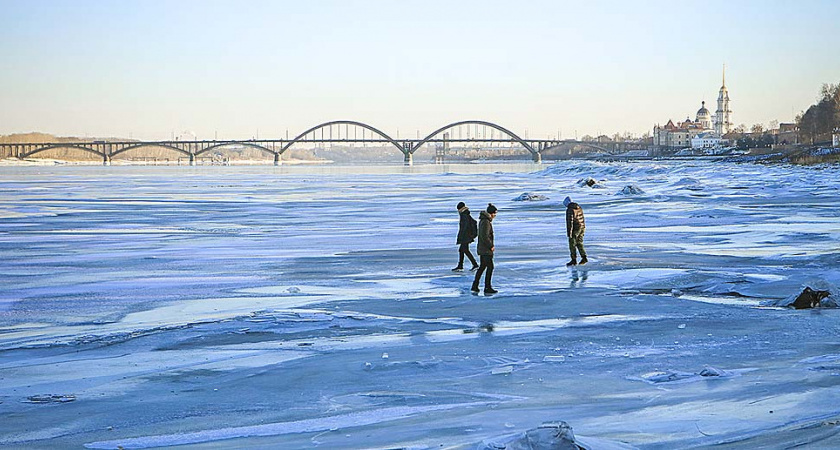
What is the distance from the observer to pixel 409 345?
995 cm

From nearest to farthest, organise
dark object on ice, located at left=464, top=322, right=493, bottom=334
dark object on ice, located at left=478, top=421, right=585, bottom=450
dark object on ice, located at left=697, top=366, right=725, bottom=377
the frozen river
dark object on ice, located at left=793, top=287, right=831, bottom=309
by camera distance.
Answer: dark object on ice, located at left=478, top=421, right=585, bottom=450 < the frozen river < dark object on ice, located at left=697, top=366, right=725, bottom=377 < dark object on ice, located at left=464, top=322, right=493, bottom=334 < dark object on ice, located at left=793, top=287, right=831, bottom=309

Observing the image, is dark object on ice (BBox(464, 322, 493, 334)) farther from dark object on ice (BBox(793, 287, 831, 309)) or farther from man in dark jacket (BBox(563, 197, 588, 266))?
man in dark jacket (BBox(563, 197, 588, 266))

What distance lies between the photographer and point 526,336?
Result: 1043 centimetres

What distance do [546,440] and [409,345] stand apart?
4.00 metres

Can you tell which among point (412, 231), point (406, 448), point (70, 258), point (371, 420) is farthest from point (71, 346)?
point (412, 231)

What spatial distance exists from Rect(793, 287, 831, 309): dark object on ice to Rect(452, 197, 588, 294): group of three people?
3.95m

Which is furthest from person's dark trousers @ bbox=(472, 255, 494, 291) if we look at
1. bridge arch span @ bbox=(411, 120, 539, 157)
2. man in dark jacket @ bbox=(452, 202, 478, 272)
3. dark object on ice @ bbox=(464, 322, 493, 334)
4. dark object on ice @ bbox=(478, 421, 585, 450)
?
bridge arch span @ bbox=(411, 120, 539, 157)

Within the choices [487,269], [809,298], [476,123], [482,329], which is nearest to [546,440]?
[482,329]

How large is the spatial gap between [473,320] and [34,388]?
5061 millimetres

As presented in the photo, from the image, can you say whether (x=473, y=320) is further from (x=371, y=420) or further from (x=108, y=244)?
(x=108, y=244)

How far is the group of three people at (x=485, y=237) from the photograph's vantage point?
45.1 ft

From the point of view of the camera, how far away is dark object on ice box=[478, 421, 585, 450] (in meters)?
6.02

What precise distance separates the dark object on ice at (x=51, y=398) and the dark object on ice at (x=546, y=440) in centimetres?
361

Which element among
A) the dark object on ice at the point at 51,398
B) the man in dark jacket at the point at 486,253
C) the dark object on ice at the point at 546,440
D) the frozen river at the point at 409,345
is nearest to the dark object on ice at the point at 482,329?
the frozen river at the point at 409,345
